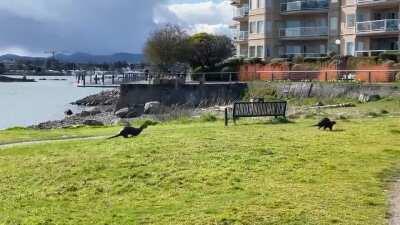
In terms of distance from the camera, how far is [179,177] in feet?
39.9

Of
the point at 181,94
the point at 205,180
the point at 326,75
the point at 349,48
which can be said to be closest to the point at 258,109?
the point at 205,180

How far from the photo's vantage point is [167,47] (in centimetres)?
8212

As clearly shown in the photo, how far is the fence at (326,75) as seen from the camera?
1779 inches

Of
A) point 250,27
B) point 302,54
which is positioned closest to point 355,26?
point 302,54

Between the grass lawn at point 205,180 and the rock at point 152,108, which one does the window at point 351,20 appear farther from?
the grass lawn at point 205,180

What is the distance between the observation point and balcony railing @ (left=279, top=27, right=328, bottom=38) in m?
71.8

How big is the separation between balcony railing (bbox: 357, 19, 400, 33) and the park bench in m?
38.9

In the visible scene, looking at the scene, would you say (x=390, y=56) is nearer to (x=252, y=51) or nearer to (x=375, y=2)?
(x=375, y=2)

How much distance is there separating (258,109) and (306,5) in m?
49.2

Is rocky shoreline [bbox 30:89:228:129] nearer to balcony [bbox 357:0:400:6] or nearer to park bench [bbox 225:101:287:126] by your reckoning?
park bench [bbox 225:101:287:126]

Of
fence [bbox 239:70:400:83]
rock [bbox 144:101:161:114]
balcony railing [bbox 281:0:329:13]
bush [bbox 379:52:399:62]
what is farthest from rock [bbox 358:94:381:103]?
balcony railing [bbox 281:0:329:13]

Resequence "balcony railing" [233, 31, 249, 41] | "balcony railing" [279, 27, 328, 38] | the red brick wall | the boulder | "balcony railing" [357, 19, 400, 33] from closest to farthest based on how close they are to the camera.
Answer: the red brick wall < the boulder < "balcony railing" [357, 19, 400, 33] < "balcony railing" [279, 27, 328, 38] < "balcony railing" [233, 31, 249, 41]

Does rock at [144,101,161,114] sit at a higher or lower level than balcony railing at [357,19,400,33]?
lower

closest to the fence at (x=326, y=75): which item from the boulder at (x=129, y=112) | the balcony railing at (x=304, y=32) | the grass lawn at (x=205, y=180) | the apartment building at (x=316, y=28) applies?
the boulder at (x=129, y=112)
